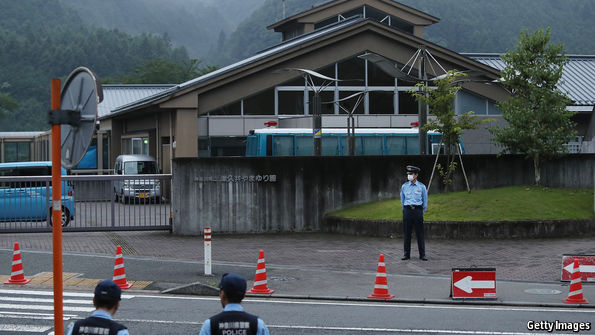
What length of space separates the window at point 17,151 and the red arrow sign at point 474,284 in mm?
55125

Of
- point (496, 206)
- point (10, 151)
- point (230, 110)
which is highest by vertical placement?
point (230, 110)

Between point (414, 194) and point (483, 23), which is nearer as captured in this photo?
point (414, 194)

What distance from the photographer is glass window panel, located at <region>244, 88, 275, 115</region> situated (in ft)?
116

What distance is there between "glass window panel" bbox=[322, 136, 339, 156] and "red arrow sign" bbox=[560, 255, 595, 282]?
1959 cm

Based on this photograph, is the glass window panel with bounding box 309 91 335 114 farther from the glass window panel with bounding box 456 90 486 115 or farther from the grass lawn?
the grass lawn

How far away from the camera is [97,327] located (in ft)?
18.1

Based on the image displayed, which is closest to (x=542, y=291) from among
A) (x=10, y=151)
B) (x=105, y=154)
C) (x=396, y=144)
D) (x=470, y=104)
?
(x=396, y=144)

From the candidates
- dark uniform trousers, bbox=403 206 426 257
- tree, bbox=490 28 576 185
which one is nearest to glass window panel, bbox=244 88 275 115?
tree, bbox=490 28 576 185

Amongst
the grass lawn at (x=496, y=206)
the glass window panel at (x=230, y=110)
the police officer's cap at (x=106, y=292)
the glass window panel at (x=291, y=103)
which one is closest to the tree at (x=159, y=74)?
the glass window panel at (x=291, y=103)

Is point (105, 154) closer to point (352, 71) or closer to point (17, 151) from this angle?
point (17, 151)

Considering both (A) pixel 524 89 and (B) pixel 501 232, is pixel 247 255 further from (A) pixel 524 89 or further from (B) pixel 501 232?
(A) pixel 524 89

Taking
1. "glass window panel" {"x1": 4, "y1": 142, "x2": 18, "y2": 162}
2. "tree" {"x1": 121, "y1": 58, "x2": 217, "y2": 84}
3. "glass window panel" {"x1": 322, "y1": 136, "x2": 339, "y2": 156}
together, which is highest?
"tree" {"x1": 121, "y1": 58, "x2": 217, "y2": 84}

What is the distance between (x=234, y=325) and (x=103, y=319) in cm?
92

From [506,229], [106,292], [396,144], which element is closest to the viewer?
[106,292]
